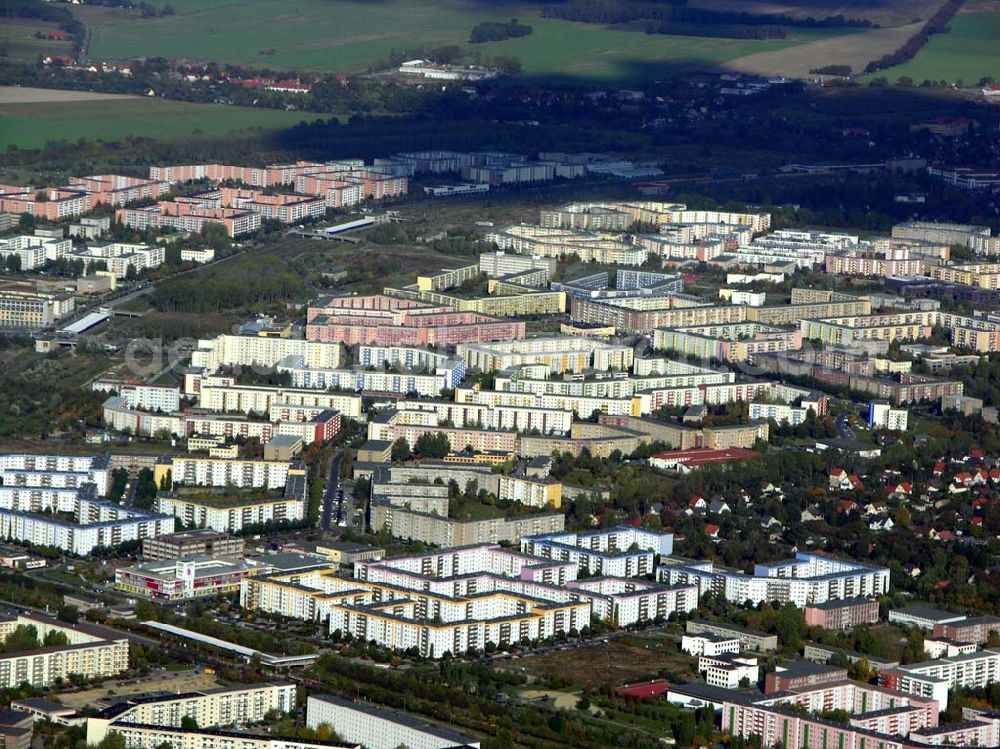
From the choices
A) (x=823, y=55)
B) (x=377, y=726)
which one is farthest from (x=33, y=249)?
(x=823, y=55)

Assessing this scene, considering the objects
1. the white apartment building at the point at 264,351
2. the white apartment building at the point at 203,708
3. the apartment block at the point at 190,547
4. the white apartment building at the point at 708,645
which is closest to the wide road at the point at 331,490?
the apartment block at the point at 190,547

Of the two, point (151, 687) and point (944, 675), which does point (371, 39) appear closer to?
point (944, 675)

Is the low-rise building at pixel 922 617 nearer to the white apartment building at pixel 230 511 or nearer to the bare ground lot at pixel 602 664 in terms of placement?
the bare ground lot at pixel 602 664

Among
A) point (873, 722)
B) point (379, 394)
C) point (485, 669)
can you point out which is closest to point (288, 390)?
point (379, 394)

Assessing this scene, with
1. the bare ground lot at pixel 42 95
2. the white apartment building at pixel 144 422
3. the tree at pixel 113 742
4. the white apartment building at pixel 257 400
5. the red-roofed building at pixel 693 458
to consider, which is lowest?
the tree at pixel 113 742

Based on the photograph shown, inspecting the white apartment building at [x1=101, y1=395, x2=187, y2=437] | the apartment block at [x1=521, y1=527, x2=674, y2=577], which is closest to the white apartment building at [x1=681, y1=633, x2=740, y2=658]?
the apartment block at [x1=521, y1=527, x2=674, y2=577]

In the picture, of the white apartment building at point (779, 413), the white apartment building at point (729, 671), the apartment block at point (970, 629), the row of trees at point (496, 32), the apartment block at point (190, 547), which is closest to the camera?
the white apartment building at point (729, 671)

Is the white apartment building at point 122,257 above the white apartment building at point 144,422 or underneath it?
above
